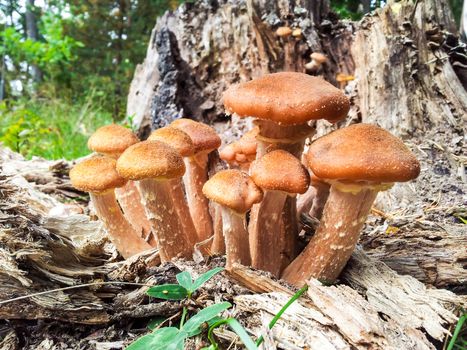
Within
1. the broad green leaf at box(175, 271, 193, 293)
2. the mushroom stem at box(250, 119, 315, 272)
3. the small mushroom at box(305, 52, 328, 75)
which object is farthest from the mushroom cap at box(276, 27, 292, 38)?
the broad green leaf at box(175, 271, 193, 293)

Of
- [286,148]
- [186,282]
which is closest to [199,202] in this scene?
[286,148]

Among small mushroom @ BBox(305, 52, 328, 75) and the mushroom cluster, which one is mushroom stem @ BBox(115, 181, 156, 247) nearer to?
the mushroom cluster

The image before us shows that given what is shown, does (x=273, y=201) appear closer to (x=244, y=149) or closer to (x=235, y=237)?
(x=235, y=237)

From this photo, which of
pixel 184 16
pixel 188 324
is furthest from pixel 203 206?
pixel 184 16

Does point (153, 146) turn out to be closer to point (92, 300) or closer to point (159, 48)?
point (92, 300)

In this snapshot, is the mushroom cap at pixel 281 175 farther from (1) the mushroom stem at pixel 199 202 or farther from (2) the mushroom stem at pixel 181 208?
(1) the mushroom stem at pixel 199 202

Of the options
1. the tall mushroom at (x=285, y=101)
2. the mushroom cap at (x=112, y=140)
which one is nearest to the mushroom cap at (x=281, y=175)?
the tall mushroom at (x=285, y=101)
